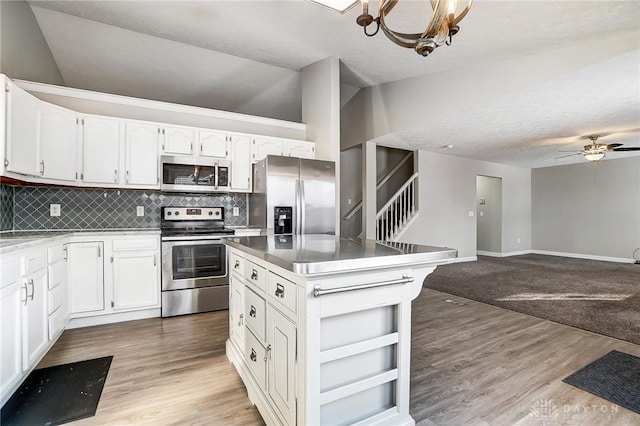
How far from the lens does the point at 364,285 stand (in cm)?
138

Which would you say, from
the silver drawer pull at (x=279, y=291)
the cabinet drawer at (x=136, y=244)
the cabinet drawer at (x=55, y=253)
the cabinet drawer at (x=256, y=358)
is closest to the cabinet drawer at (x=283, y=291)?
the silver drawer pull at (x=279, y=291)

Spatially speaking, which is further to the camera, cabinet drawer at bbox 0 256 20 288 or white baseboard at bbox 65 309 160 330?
white baseboard at bbox 65 309 160 330

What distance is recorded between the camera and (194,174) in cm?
374

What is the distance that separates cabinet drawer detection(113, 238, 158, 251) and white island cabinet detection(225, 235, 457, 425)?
7.16 feet

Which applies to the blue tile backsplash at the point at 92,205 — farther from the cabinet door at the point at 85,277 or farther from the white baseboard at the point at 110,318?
the white baseboard at the point at 110,318

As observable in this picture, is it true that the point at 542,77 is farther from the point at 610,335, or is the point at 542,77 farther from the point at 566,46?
Answer: the point at 610,335

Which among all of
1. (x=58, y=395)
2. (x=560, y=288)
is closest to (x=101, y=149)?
(x=58, y=395)

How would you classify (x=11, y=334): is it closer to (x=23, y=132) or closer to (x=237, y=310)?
(x=237, y=310)

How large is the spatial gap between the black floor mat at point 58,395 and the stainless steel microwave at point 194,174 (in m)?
1.99

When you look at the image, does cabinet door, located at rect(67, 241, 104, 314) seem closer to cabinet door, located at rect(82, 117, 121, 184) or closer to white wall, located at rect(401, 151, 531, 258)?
cabinet door, located at rect(82, 117, 121, 184)

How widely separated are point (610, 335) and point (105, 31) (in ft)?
20.5

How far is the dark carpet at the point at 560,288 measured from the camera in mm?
3326

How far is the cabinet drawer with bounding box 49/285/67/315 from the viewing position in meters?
2.46

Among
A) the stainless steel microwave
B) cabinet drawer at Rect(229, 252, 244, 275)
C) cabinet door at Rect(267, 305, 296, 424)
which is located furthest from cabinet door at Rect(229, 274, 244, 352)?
the stainless steel microwave
